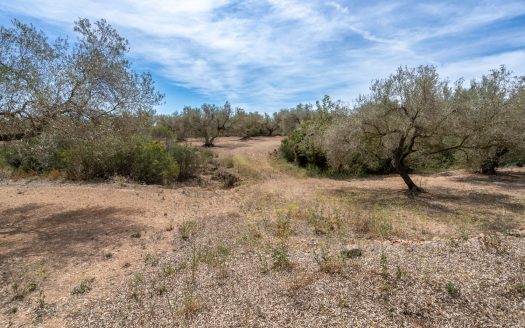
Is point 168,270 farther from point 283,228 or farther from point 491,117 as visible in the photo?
point 491,117

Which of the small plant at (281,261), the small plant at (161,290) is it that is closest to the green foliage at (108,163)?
the small plant at (161,290)

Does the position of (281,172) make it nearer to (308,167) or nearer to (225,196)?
(308,167)

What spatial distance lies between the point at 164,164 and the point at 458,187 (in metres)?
13.0

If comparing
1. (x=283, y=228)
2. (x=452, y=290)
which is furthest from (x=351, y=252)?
(x=283, y=228)

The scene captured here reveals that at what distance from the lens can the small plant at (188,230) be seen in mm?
7234

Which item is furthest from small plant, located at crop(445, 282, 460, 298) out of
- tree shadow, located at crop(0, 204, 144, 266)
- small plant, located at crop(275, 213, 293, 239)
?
tree shadow, located at crop(0, 204, 144, 266)

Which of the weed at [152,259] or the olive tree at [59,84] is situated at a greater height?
the olive tree at [59,84]

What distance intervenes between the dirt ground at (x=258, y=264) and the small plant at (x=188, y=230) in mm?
46

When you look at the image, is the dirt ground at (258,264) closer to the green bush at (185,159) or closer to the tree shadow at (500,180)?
the tree shadow at (500,180)

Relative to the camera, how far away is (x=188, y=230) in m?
7.51

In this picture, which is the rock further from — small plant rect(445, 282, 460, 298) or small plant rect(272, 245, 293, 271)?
small plant rect(445, 282, 460, 298)

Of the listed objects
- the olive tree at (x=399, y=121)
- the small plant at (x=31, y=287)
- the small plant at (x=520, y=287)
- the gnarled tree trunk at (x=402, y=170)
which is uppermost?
the olive tree at (x=399, y=121)

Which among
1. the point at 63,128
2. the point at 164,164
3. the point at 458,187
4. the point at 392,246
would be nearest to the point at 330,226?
the point at 392,246

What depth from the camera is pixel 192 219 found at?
873cm
